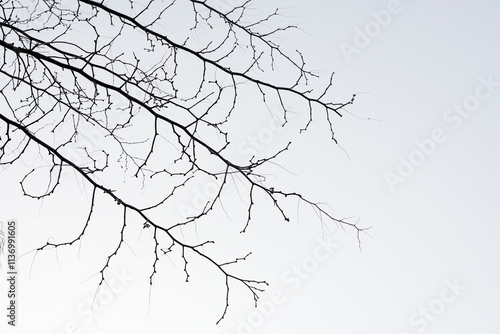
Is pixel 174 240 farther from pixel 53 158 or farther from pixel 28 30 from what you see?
pixel 28 30

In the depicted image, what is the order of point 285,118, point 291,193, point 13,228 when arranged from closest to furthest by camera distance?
point 291,193
point 285,118
point 13,228

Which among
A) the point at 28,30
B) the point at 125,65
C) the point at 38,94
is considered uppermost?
the point at 28,30

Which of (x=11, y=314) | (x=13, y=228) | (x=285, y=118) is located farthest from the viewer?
(x=11, y=314)

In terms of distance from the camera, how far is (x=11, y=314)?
5.98 metres

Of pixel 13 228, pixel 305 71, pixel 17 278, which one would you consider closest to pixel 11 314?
pixel 17 278

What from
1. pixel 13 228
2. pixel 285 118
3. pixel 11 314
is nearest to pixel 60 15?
pixel 285 118

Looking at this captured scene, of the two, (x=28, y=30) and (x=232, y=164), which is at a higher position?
(x=28, y=30)

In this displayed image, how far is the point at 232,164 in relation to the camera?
53.9 inches

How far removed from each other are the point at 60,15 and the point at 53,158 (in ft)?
1.69

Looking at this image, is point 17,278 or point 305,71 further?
point 17,278

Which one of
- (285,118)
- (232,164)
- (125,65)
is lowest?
(232,164)

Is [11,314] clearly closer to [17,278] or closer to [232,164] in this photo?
[17,278]

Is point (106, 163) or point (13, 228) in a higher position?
point (13, 228)

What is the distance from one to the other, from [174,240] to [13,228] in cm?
428
